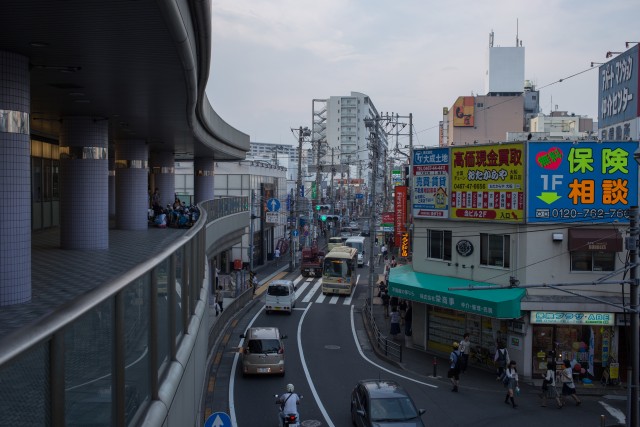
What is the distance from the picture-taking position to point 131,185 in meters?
22.1

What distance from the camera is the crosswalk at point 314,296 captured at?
37856mm

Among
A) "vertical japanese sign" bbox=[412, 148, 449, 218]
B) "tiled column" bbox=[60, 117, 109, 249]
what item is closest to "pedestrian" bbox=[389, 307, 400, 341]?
"vertical japanese sign" bbox=[412, 148, 449, 218]

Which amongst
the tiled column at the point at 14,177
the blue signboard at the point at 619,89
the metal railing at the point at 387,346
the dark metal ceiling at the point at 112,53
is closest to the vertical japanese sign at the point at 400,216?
the metal railing at the point at 387,346

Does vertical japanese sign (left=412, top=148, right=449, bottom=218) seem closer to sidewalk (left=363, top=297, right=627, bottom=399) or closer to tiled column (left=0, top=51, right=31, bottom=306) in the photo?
sidewalk (left=363, top=297, right=627, bottom=399)

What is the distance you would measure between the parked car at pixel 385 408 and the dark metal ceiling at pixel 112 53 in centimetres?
850

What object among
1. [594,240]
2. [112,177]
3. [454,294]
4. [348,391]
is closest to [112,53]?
[348,391]

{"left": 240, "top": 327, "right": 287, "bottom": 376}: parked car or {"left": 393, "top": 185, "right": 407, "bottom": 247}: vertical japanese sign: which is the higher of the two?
{"left": 393, "top": 185, "right": 407, "bottom": 247}: vertical japanese sign

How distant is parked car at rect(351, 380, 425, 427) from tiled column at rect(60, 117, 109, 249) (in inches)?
300

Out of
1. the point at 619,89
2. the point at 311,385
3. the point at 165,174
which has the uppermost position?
the point at 619,89

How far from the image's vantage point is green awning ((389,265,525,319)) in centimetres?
2030

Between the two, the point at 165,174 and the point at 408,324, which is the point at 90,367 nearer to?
the point at 408,324

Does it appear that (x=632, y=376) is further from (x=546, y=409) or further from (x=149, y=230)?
(x=149, y=230)

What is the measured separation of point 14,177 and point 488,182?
1813cm

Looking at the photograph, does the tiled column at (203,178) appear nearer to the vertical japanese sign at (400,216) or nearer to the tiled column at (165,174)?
the tiled column at (165,174)
